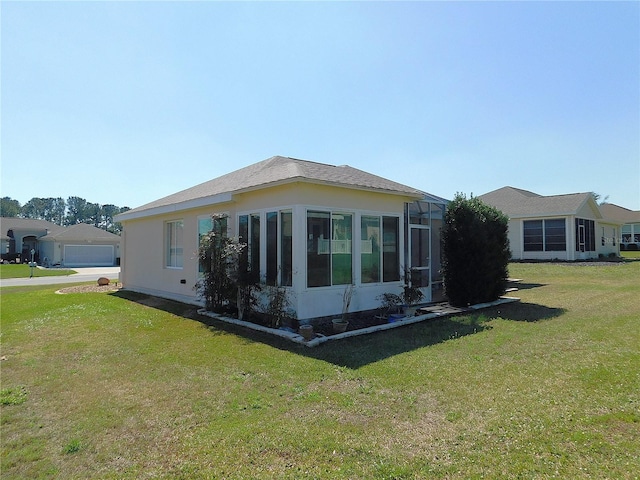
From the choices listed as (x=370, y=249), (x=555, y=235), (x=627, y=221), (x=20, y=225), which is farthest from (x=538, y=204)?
(x=20, y=225)

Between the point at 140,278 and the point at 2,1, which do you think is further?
the point at 140,278

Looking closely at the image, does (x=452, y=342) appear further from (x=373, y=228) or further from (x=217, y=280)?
(x=217, y=280)

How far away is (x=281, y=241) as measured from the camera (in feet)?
28.7

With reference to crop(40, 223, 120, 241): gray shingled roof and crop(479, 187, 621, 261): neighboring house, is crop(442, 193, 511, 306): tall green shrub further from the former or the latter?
crop(40, 223, 120, 241): gray shingled roof

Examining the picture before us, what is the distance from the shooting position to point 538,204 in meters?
27.6

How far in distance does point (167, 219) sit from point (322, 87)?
733cm

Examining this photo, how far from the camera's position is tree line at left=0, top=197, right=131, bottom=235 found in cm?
8925

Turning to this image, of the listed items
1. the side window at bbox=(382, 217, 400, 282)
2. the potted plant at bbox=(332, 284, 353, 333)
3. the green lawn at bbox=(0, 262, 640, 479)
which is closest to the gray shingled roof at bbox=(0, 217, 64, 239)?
the green lawn at bbox=(0, 262, 640, 479)

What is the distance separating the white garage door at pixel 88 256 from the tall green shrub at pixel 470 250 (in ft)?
131

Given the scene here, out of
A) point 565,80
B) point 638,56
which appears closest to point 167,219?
point 565,80

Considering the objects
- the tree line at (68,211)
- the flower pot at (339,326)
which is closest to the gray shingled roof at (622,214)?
the flower pot at (339,326)

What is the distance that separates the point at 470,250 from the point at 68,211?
10703 centimetres

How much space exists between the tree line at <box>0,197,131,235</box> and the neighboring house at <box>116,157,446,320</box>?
89.9m

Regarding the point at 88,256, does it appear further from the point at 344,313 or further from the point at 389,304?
the point at 389,304
